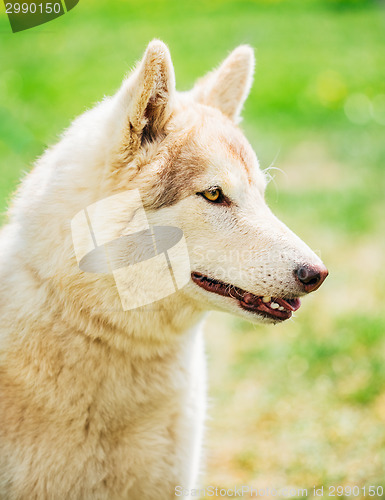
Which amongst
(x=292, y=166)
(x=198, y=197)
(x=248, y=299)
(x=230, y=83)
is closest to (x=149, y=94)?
(x=198, y=197)

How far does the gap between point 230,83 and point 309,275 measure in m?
1.16

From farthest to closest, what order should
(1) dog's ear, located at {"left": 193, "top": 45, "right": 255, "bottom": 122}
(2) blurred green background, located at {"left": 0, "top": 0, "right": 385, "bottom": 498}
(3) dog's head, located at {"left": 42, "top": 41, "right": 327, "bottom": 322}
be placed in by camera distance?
(2) blurred green background, located at {"left": 0, "top": 0, "right": 385, "bottom": 498} → (1) dog's ear, located at {"left": 193, "top": 45, "right": 255, "bottom": 122} → (3) dog's head, located at {"left": 42, "top": 41, "right": 327, "bottom": 322}

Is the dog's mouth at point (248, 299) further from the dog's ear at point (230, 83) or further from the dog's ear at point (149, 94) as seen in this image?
the dog's ear at point (230, 83)

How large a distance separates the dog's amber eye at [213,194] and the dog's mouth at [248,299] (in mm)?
315

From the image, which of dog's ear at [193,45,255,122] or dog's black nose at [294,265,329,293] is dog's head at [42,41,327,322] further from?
dog's ear at [193,45,255,122]

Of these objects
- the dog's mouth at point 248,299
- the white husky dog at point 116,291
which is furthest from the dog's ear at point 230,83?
the dog's mouth at point 248,299

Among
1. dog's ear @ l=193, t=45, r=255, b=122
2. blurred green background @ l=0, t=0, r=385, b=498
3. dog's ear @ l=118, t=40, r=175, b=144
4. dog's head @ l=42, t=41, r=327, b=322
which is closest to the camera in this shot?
dog's ear @ l=118, t=40, r=175, b=144

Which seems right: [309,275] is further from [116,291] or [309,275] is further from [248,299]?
[116,291]

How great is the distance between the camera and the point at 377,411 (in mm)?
3822

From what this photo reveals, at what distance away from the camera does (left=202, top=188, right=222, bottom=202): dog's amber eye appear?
2.47 m

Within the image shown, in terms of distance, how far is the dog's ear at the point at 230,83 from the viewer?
2.96 m

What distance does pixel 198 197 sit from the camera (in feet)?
8.06

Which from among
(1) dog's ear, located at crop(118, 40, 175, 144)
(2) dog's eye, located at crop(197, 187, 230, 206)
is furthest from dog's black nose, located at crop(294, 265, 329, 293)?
(1) dog's ear, located at crop(118, 40, 175, 144)

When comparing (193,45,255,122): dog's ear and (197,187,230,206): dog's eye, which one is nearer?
(197,187,230,206): dog's eye
